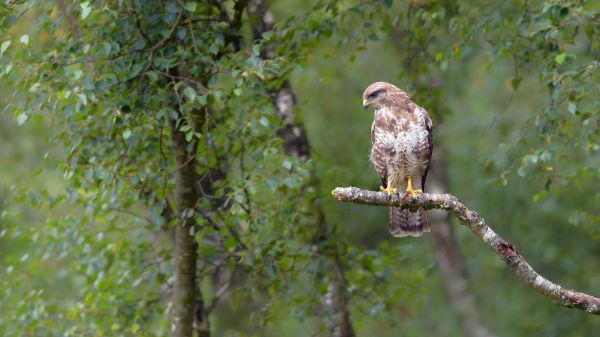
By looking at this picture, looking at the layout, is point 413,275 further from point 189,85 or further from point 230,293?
point 189,85

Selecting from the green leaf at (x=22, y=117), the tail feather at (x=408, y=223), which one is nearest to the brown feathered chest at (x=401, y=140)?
the tail feather at (x=408, y=223)

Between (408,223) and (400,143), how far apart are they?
562 millimetres

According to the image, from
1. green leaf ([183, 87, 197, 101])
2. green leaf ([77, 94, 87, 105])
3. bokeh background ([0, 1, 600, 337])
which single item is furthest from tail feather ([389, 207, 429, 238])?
green leaf ([77, 94, 87, 105])

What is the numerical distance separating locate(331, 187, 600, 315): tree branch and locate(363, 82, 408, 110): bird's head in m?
1.80

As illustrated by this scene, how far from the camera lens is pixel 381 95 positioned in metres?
7.73

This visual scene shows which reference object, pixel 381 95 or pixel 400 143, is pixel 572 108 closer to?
pixel 400 143

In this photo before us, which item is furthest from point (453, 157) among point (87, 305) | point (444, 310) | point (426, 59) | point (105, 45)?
point (105, 45)

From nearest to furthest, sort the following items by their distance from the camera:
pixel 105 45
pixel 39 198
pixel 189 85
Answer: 1. pixel 105 45
2. pixel 189 85
3. pixel 39 198

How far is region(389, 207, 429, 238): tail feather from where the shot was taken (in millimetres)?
7480

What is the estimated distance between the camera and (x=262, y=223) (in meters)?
7.89

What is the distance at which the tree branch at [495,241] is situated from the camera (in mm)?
5809

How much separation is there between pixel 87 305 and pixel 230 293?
1165 millimetres

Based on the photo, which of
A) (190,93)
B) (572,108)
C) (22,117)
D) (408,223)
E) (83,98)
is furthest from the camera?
(408,223)

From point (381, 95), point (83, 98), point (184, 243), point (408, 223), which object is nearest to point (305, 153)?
point (381, 95)
